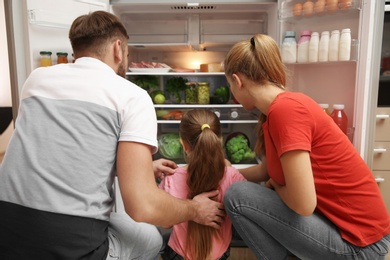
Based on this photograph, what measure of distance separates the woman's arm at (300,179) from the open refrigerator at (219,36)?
75cm

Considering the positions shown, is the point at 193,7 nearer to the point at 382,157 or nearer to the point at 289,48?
the point at 289,48

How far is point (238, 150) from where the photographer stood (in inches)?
81.8

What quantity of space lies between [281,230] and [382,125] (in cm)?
118

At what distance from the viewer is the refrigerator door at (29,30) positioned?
1537mm

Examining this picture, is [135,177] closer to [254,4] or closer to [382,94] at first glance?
[254,4]

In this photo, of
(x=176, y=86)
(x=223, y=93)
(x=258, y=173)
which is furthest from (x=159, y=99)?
(x=258, y=173)

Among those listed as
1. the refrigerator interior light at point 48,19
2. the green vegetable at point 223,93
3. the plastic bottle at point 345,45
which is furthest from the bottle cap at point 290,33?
the refrigerator interior light at point 48,19

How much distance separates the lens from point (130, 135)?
882 mm

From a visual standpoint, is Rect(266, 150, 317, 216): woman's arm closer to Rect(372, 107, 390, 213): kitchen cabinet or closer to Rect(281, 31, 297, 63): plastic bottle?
Rect(281, 31, 297, 63): plastic bottle

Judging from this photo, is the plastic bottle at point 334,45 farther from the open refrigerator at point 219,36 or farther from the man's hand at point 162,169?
the man's hand at point 162,169

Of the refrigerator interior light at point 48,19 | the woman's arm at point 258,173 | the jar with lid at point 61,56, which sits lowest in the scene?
the woman's arm at point 258,173

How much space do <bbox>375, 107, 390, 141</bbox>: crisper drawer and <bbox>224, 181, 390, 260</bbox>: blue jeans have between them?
1.01 m

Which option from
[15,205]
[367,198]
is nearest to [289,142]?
[367,198]

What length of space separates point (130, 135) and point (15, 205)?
1.13 ft
